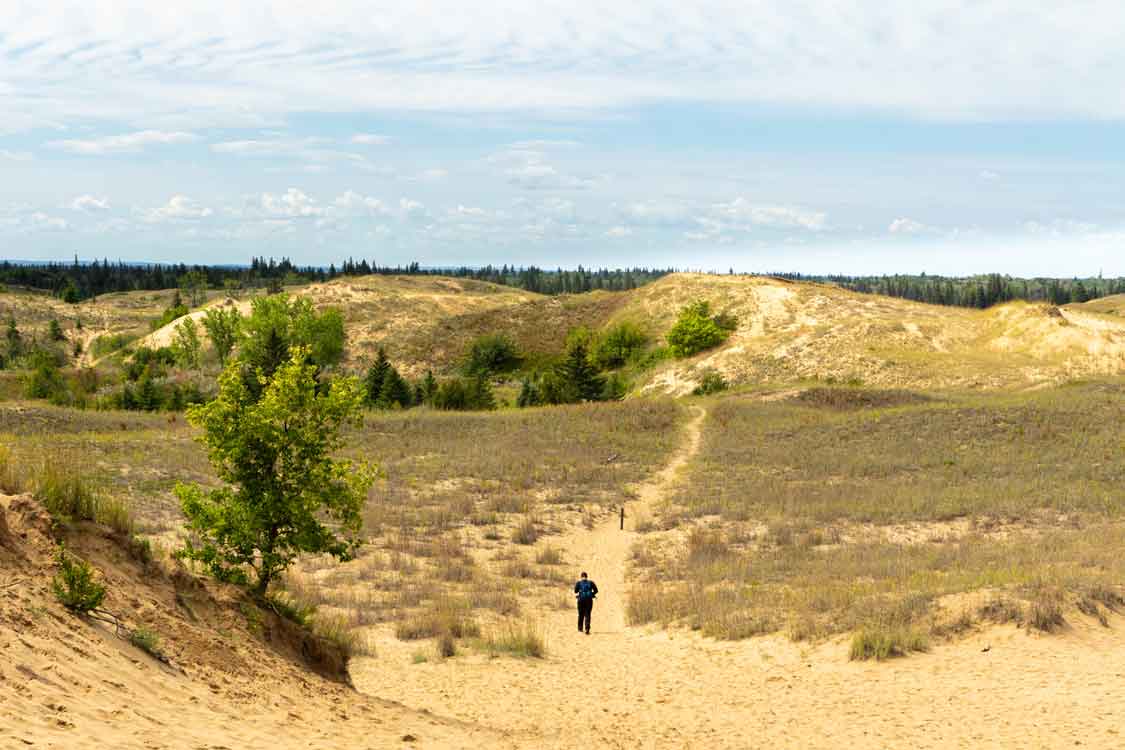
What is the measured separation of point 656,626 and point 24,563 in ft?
40.7

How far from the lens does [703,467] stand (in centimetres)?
3875

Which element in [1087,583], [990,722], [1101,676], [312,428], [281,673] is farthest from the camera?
[1087,583]

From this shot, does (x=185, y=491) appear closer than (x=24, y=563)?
No

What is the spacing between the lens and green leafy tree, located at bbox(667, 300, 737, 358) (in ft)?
273

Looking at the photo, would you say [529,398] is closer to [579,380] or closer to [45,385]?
[579,380]

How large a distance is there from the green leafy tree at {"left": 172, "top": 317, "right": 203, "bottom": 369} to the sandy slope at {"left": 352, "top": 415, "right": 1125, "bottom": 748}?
290ft

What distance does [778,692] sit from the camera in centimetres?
1416

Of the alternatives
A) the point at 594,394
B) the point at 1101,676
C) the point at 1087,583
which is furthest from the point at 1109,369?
the point at 1101,676

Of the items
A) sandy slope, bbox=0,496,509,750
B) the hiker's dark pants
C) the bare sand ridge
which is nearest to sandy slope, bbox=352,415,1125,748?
the hiker's dark pants

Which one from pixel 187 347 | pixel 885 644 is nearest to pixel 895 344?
pixel 885 644

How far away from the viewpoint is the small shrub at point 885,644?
1524 centimetres

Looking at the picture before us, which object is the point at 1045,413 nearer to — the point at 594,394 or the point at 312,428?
the point at 594,394

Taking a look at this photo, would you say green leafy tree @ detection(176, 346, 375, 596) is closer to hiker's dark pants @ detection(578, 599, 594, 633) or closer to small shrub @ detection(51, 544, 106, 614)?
small shrub @ detection(51, 544, 106, 614)

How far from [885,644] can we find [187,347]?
93.1 metres
